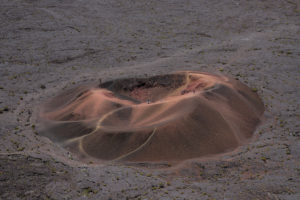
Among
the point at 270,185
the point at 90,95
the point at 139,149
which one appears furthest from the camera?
the point at 90,95

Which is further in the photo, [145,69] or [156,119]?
[145,69]

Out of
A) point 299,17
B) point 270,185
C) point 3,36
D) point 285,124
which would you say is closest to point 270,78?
point 285,124

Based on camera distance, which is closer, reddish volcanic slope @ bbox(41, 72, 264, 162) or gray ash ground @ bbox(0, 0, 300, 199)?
gray ash ground @ bbox(0, 0, 300, 199)

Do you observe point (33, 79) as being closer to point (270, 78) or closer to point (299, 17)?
point (270, 78)

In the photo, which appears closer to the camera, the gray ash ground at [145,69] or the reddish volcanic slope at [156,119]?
the gray ash ground at [145,69]
